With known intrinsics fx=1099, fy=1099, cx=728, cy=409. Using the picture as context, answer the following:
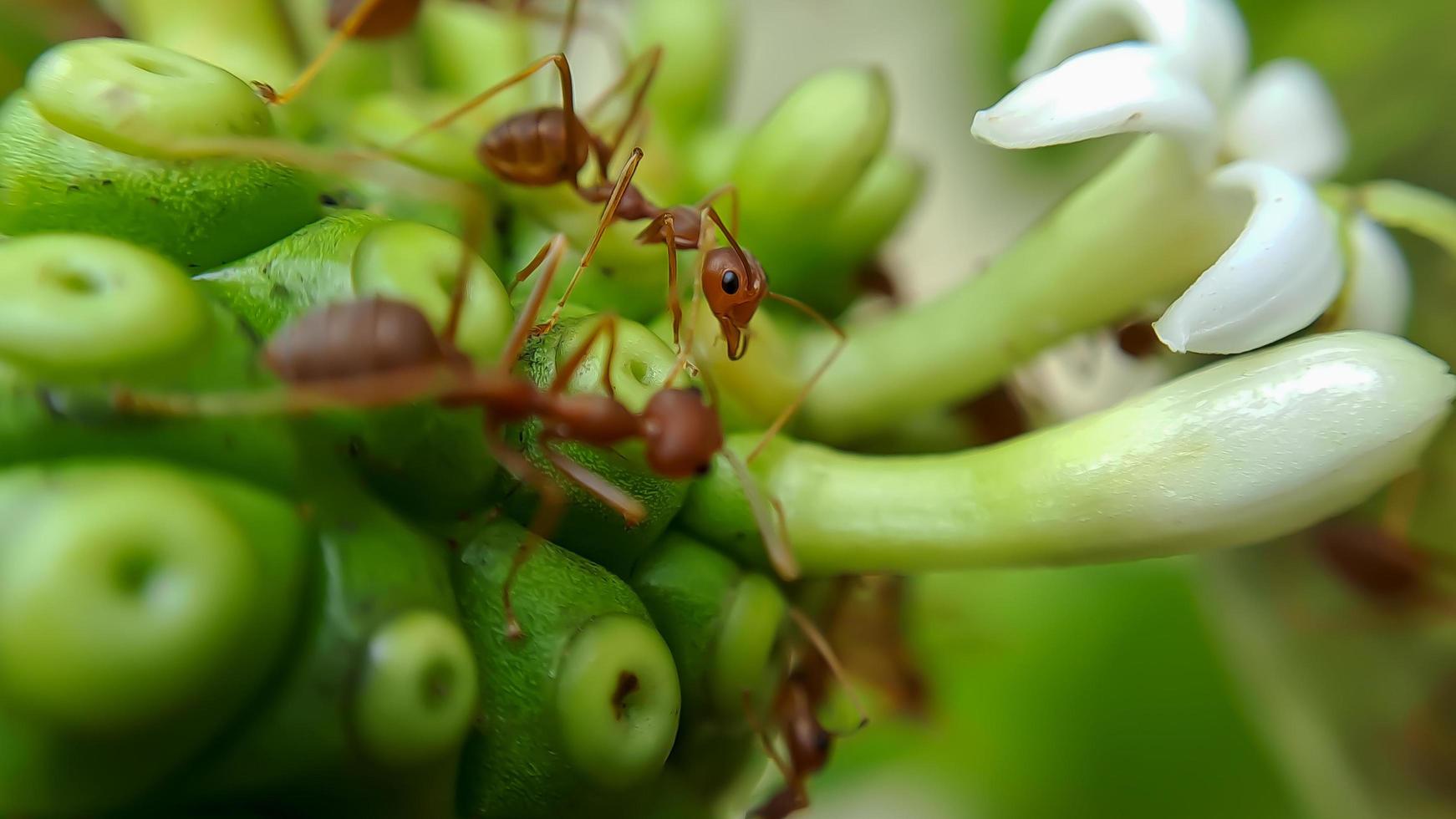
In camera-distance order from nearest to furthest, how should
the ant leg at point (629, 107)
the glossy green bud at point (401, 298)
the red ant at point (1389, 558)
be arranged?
1. the glossy green bud at point (401, 298)
2. the ant leg at point (629, 107)
3. the red ant at point (1389, 558)

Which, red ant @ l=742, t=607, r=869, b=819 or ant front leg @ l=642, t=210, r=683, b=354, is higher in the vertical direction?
ant front leg @ l=642, t=210, r=683, b=354

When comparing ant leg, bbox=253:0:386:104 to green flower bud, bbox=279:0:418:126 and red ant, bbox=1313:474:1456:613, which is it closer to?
green flower bud, bbox=279:0:418:126

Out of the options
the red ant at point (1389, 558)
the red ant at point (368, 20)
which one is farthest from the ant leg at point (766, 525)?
the red ant at point (1389, 558)

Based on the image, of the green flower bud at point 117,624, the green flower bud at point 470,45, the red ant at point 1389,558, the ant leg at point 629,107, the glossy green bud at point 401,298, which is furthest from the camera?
the red ant at point 1389,558

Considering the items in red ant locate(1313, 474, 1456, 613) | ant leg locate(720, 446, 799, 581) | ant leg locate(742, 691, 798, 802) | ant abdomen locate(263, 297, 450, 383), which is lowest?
red ant locate(1313, 474, 1456, 613)

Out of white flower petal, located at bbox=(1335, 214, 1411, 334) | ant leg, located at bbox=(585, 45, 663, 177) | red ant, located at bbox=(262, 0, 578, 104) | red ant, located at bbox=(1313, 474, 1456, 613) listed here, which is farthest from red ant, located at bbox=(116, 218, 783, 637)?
red ant, located at bbox=(1313, 474, 1456, 613)

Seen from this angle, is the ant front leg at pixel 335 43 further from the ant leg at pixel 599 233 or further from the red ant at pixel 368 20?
the ant leg at pixel 599 233
